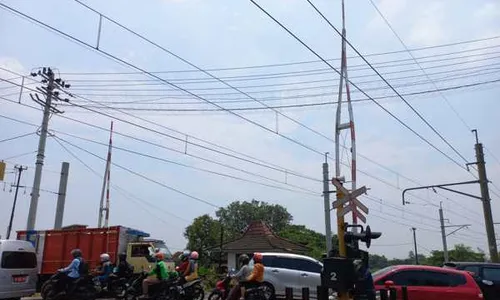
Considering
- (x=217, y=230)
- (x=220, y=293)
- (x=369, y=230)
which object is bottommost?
(x=220, y=293)

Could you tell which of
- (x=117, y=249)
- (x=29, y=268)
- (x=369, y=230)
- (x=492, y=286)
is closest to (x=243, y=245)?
(x=117, y=249)

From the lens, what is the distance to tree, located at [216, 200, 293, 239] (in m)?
76.9

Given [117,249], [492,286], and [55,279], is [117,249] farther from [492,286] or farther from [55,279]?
[492,286]

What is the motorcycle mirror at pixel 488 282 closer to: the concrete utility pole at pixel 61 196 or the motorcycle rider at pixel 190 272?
the motorcycle rider at pixel 190 272

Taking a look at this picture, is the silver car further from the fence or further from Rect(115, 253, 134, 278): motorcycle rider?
the fence

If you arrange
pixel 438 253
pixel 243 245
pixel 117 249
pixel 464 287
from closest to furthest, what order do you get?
pixel 464 287, pixel 117 249, pixel 243 245, pixel 438 253

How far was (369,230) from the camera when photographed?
28.0ft

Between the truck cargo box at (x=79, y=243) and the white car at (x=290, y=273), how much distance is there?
7.55 m

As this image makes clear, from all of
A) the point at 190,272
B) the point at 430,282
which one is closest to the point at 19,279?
Answer: the point at 190,272

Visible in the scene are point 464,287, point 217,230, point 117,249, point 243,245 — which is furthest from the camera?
point 217,230

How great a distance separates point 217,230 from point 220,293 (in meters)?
47.5

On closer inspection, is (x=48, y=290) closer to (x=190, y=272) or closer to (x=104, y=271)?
(x=104, y=271)

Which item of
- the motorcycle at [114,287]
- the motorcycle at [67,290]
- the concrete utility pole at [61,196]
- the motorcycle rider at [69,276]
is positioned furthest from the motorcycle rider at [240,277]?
the concrete utility pole at [61,196]

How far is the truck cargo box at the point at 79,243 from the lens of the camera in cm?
2169
